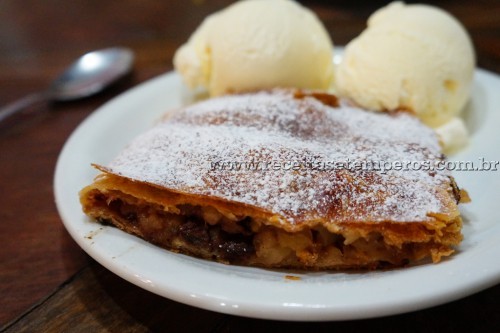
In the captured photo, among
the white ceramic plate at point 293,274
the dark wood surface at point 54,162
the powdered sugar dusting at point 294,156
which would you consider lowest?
the dark wood surface at point 54,162

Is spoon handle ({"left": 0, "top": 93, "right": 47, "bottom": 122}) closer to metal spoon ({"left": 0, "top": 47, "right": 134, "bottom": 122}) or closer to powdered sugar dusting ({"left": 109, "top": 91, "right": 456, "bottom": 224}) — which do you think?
metal spoon ({"left": 0, "top": 47, "right": 134, "bottom": 122})

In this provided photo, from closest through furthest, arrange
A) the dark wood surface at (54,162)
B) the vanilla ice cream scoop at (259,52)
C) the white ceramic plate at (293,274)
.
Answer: the white ceramic plate at (293,274) → the dark wood surface at (54,162) → the vanilla ice cream scoop at (259,52)

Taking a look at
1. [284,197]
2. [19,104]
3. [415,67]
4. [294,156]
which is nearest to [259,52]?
[415,67]

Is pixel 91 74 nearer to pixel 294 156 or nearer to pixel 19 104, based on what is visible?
pixel 19 104

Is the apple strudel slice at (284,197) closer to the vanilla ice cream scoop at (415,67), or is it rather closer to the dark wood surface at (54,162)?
the dark wood surface at (54,162)

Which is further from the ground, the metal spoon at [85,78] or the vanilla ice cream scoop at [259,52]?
the vanilla ice cream scoop at [259,52]

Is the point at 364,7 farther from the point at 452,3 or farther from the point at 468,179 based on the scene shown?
the point at 468,179

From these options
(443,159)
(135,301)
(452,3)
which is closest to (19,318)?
(135,301)

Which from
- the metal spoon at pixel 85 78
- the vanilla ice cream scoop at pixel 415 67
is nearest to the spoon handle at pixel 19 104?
the metal spoon at pixel 85 78

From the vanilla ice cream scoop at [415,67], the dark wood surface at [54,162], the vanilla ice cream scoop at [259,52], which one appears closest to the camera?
the dark wood surface at [54,162]
